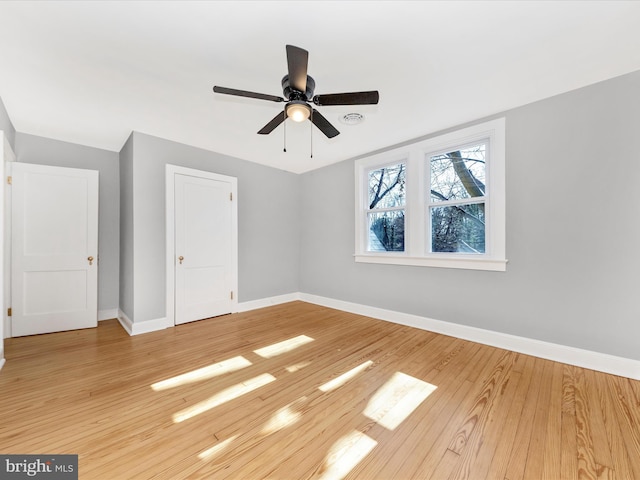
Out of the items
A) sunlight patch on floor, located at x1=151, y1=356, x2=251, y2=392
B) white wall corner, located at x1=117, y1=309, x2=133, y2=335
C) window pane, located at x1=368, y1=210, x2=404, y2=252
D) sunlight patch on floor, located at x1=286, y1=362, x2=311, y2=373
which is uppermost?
window pane, located at x1=368, y1=210, x2=404, y2=252

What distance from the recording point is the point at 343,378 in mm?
2279

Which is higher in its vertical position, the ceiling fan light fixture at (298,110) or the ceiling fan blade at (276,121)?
the ceiling fan blade at (276,121)

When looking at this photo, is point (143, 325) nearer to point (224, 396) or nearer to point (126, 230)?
point (126, 230)

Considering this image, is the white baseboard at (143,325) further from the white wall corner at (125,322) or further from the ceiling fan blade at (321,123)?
the ceiling fan blade at (321,123)

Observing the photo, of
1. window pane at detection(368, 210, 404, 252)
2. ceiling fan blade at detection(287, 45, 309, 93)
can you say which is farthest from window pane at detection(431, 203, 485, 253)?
ceiling fan blade at detection(287, 45, 309, 93)

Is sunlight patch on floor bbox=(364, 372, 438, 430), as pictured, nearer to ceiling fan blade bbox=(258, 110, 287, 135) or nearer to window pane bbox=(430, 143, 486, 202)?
window pane bbox=(430, 143, 486, 202)

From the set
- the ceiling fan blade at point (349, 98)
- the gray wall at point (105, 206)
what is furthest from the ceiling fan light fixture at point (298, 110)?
the gray wall at point (105, 206)

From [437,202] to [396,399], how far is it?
2433 mm

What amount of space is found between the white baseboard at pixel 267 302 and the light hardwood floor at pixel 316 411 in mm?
1431

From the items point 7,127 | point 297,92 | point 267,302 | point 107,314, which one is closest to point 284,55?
point 297,92

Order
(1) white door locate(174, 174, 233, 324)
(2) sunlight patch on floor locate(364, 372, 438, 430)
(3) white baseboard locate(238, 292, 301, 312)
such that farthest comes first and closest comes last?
(3) white baseboard locate(238, 292, 301, 312)
(1) white door locate(174, 174, 233, 324)
(2) sunlight patch on floor locate(364, 372, 438, 430)

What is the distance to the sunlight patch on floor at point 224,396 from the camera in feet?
5.92

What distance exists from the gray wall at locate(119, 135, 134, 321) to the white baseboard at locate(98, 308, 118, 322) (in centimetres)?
25

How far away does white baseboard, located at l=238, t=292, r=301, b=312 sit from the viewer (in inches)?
176
